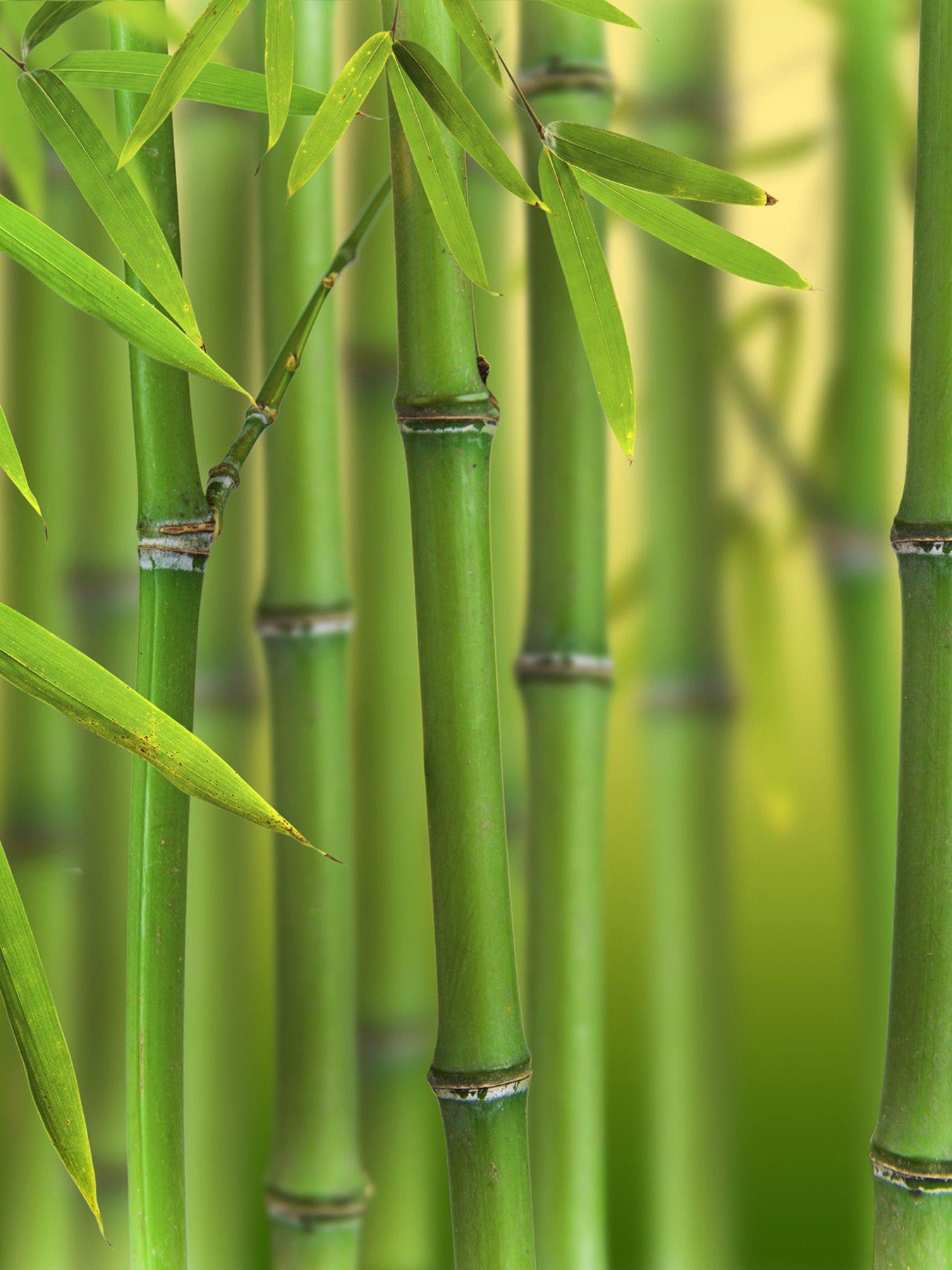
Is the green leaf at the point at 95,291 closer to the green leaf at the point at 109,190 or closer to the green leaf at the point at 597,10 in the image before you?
the green leaf at the point at 109,190

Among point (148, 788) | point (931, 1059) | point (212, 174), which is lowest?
point (931, 1059)

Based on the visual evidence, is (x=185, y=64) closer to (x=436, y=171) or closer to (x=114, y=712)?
(x=436, y=171)

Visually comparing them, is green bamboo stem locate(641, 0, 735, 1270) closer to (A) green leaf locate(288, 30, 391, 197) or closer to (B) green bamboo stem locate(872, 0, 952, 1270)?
(B) green bamboo stem locate(872, 0, 952, 1270)

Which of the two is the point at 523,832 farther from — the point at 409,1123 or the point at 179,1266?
the point at 179,1266

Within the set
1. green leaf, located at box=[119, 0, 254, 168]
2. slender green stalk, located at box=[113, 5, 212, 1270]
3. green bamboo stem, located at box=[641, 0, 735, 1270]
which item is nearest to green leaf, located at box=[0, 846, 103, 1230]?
slender green stalk, located at box=[113, 5, 212, 1270]

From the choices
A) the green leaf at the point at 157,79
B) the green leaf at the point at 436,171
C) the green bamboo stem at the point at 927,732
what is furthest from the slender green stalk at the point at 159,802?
the green bamboo stem at the point at 927,732

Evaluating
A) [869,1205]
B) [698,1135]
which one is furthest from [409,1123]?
[869,1205]
